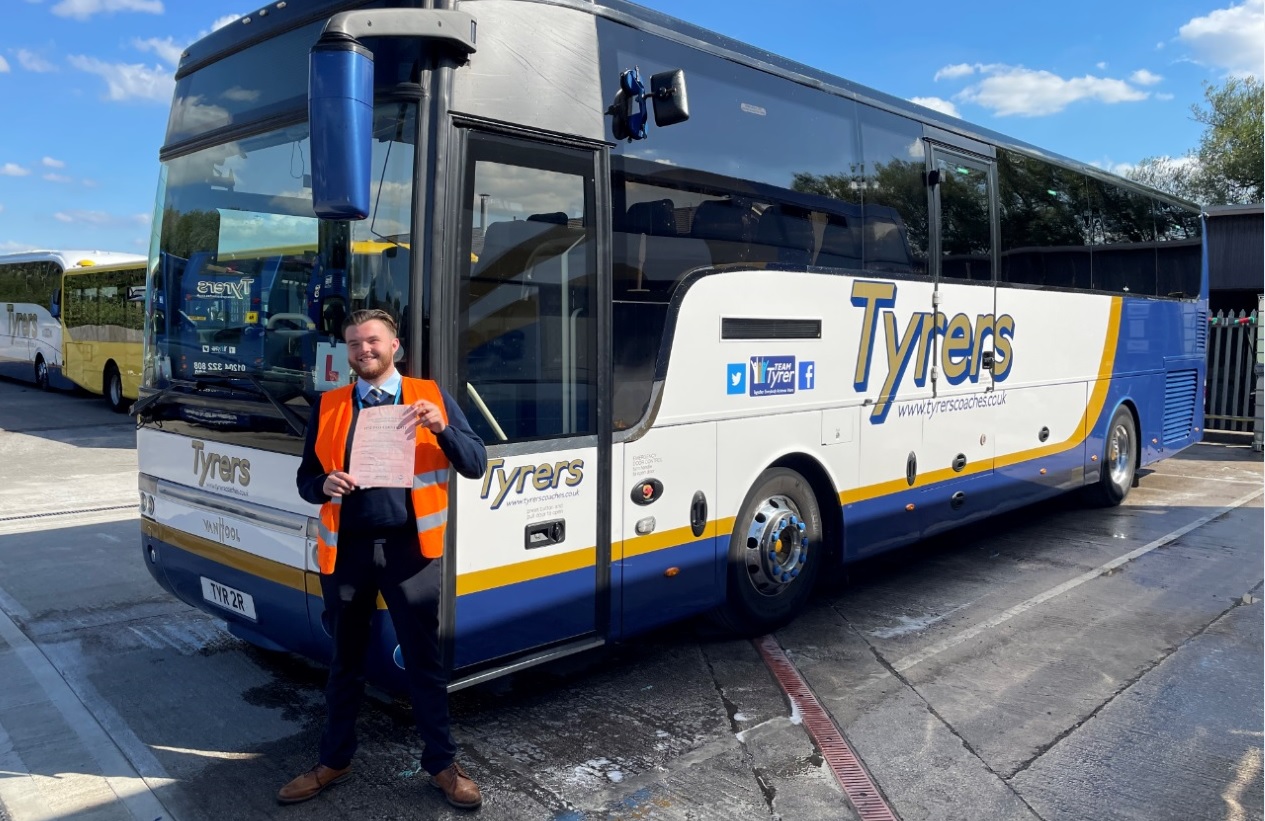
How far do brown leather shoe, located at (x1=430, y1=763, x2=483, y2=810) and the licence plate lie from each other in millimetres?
1307

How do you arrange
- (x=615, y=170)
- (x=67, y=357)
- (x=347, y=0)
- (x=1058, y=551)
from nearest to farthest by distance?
(x=347, y=0), (x=615, y=170), (x=1058, y=551), (x=67, y=357)

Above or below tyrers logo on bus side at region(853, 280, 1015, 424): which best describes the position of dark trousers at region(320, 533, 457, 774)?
below

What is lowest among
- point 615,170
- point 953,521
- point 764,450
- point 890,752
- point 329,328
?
point 890,752

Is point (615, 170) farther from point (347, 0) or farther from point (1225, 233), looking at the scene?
point (1225, 233)

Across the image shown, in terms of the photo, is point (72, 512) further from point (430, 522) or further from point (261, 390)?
point (430, 522)

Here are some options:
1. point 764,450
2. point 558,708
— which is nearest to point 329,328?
point 558,708

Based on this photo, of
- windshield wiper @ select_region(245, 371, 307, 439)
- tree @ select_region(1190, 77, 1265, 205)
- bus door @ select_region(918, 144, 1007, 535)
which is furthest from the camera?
tree @ select_region(1190, 77, 1265, 205)

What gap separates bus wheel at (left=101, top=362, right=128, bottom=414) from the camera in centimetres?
1988

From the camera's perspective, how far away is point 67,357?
2211 cm

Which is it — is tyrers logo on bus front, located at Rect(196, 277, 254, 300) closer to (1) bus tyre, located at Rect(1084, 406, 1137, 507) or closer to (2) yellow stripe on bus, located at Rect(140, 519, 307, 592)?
(2) yellow stripe on bus, located at Rect(140, 519, 307, 592)

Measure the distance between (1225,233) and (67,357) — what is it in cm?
2422

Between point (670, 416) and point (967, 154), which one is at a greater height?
point (967, 154)

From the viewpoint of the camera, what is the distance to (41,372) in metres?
24.5

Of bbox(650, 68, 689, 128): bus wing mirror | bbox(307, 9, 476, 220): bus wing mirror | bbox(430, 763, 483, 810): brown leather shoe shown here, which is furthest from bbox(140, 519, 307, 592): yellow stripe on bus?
bbox(650, 68, 689, 128): bus wing mirror
